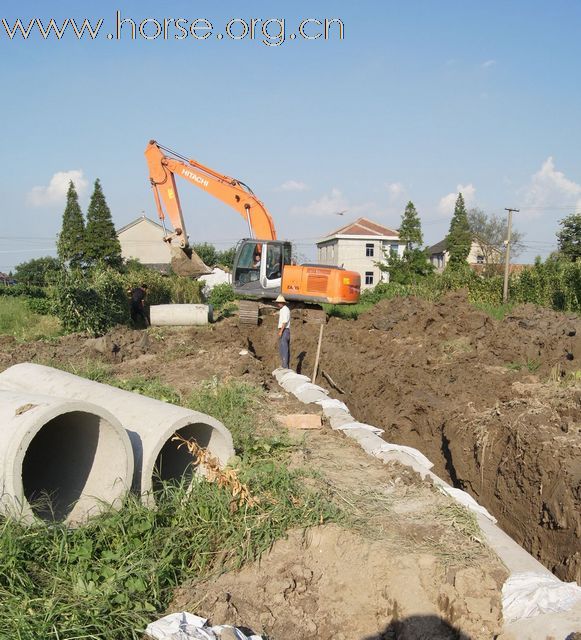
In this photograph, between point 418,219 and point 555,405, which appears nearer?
point 555,405

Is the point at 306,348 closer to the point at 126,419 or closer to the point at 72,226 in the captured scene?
the point at 126,419

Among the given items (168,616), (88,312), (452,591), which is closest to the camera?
(168,616)

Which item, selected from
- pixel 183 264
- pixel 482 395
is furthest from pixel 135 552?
pixel 183 264

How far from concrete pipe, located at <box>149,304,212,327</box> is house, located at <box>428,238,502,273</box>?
36.5m

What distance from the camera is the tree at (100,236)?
46.2 metres

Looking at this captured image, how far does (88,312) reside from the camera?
16547 mm

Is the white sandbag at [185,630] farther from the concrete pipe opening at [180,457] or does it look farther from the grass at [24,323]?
the grass at [24,323]

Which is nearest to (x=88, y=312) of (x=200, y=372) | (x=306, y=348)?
(x=306, y=348)

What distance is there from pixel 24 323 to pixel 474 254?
169 feet

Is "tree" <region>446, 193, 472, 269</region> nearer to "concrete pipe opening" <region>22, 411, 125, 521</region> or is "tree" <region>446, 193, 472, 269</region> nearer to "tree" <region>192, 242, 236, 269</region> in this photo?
"tree" <region>192, 242, 236, 269</region>

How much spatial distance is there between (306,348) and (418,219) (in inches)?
1490

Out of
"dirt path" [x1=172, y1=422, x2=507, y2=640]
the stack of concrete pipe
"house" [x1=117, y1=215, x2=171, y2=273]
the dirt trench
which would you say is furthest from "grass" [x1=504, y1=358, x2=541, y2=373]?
"house" [x1=117, y1=215, x2=171, y2=273]

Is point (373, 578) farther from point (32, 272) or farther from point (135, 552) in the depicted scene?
point (32, 272)

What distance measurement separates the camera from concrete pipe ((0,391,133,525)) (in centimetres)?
412
